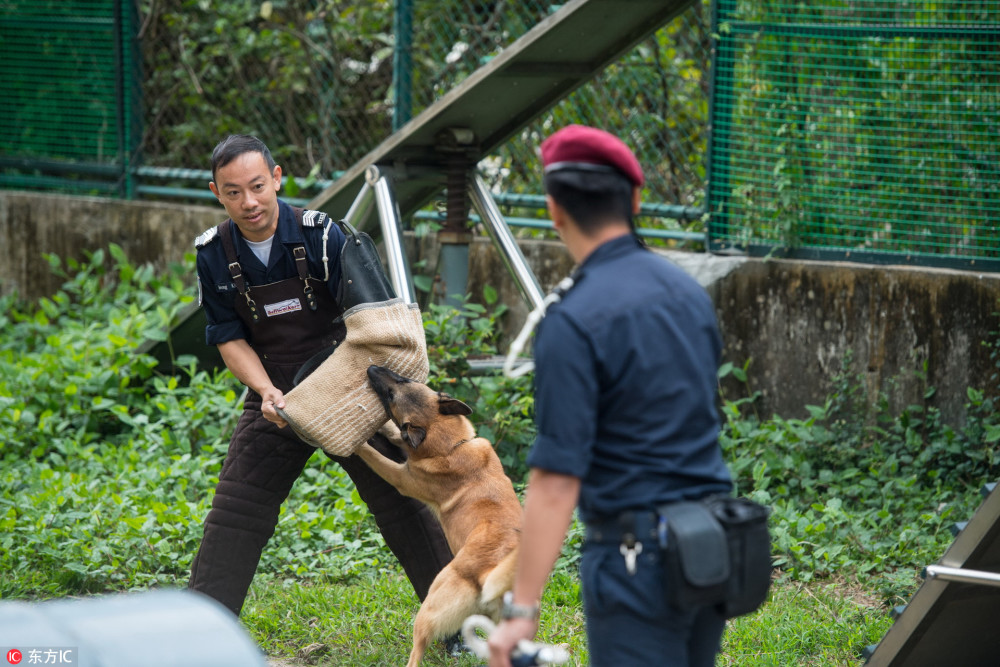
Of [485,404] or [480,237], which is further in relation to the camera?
[480,237]

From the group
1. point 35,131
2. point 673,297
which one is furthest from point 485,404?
point 35,131

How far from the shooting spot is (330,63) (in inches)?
345

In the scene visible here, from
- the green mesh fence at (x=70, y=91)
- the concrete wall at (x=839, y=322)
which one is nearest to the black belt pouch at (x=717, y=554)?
the concrete wall at (x=839, y=322)

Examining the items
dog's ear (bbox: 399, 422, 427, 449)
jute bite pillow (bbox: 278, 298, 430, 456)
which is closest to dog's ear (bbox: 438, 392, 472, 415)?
dog's ear (bbox: 399, 422, 427, 449)

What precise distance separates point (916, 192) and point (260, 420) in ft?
13.6

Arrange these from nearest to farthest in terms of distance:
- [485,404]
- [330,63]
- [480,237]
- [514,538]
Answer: [514,538]
[485,404]
[480,237]
[330,63]

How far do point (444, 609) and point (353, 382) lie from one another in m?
0.87

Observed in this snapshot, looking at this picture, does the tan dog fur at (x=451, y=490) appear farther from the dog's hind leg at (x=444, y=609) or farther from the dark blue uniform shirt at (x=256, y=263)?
the dark blue uniform shirt at (x=256, y=263)

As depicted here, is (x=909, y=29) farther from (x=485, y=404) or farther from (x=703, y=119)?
(x=485, y=404)

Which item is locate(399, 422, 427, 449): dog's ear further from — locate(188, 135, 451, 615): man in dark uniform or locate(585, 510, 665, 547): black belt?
locate(585, 510, 665, 547): black belt

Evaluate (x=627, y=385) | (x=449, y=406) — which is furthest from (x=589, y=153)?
(x=449, y=406)

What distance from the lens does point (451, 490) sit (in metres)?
3.97

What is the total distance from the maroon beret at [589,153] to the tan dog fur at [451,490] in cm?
175

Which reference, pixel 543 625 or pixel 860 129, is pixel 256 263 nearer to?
pixel 543 625
